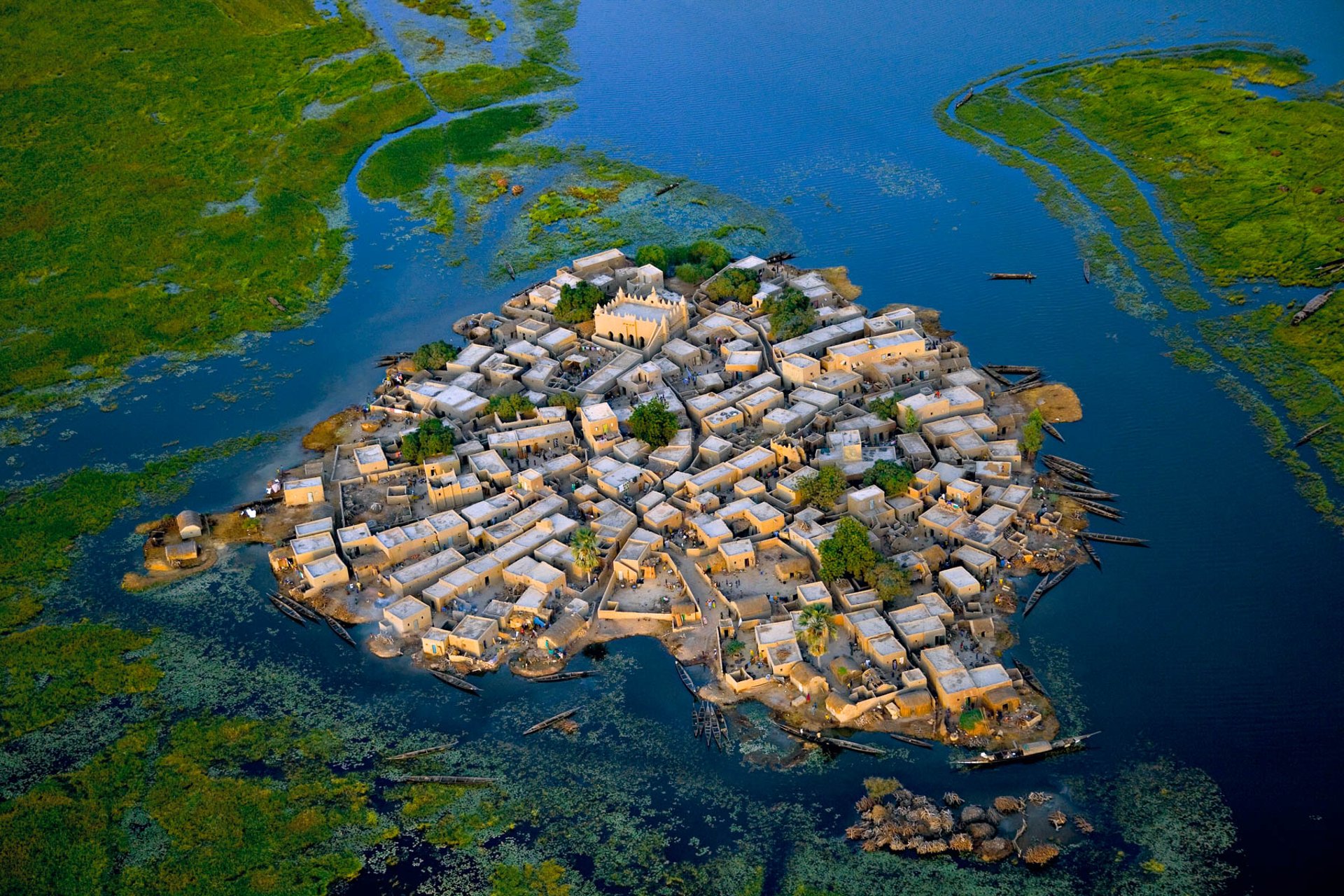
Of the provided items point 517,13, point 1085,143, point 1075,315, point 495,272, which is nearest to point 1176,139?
point 1085,143

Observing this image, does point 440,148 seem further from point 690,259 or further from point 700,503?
point 700,503

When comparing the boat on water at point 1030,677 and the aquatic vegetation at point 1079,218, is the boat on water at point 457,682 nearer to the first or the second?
the boat on water at point 1030,677

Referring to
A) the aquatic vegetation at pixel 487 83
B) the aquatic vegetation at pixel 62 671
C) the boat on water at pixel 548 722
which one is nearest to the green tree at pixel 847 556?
the boat on water at pixel 548 722

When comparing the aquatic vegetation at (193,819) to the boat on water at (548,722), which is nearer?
the aquatic vegetation at (193,819)

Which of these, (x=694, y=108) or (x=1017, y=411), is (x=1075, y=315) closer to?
(x=1017, y=411)

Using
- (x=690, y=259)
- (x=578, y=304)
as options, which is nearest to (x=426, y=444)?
(x=578, y=304)
